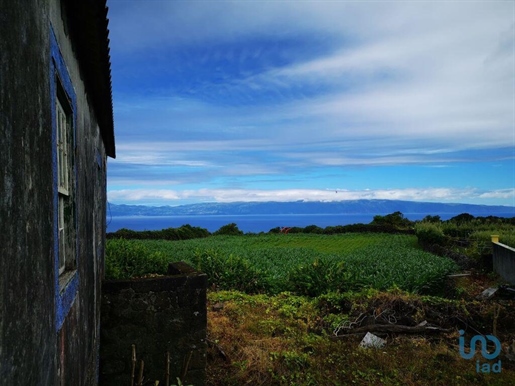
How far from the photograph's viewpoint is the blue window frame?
265 cm

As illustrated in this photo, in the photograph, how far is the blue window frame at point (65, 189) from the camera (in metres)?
2.65

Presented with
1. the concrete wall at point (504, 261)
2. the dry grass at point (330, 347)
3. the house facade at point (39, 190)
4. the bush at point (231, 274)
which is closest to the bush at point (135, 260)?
the bush at point (231, 274)

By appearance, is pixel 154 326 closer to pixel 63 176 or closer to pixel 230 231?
pixel 63 176

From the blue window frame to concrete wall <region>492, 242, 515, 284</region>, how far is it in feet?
48.5

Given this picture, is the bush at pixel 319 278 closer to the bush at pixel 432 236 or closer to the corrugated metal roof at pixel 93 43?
the corrugated metal roof at pixel 93 43

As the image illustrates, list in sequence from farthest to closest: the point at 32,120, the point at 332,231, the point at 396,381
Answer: the point at 332,231 → the point at 396,381 → the point at 32,120

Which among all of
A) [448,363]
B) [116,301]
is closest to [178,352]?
[116,301]

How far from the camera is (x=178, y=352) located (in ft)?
21.5

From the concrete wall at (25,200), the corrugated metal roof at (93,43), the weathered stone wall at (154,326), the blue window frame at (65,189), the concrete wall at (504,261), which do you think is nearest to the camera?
the concrete wall at (25,200)

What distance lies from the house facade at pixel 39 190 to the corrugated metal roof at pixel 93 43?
1cm

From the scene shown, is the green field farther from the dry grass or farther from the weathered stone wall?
the weathered stone wall

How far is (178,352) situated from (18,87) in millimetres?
5765

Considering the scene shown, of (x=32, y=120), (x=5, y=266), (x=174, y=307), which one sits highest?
(x=32, y=120)

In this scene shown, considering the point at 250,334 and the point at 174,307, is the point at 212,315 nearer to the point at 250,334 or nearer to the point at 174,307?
the point at 250,334
